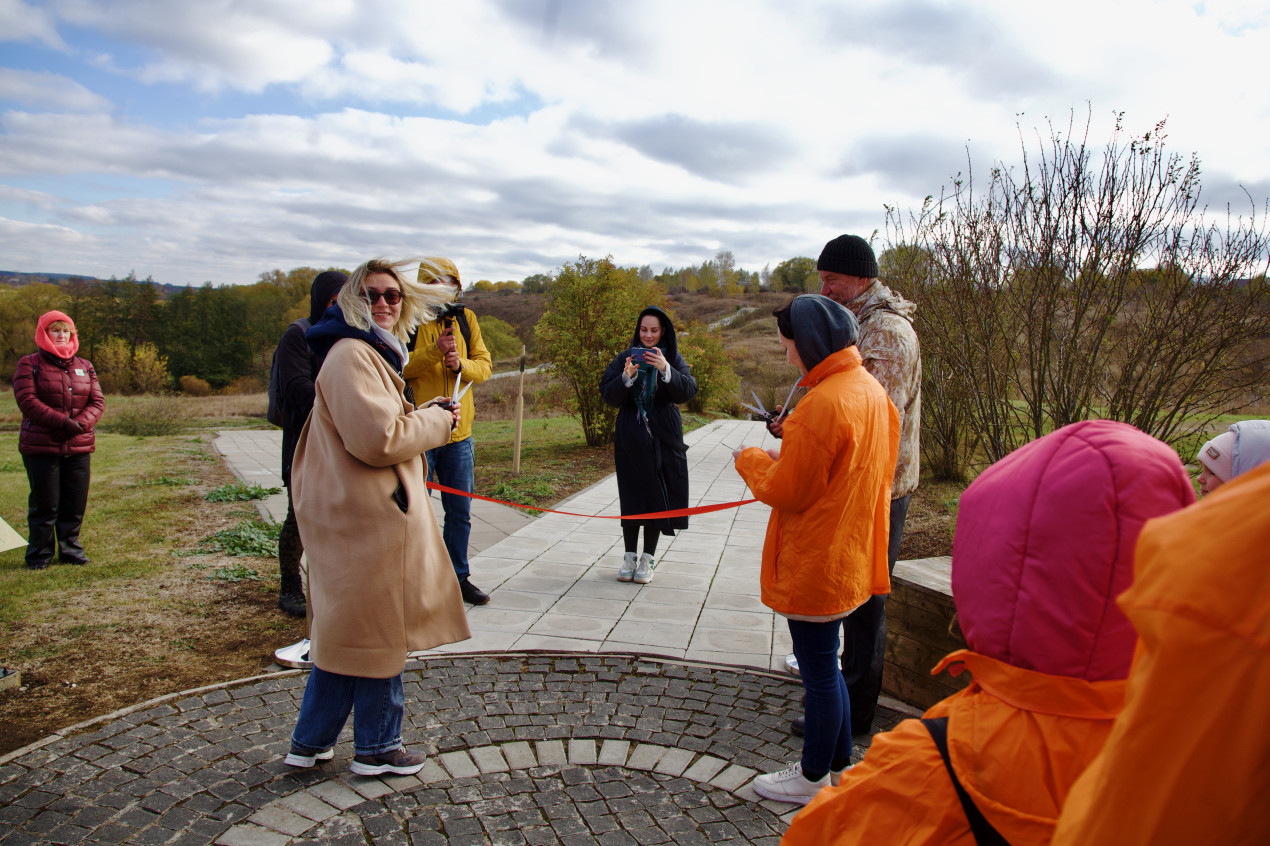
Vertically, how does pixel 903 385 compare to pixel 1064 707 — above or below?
above

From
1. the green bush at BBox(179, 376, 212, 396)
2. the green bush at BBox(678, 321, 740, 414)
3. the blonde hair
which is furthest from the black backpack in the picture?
the green bush at BBox(179, 376, 212, 396)

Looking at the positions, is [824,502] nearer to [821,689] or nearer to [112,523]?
[821,689]

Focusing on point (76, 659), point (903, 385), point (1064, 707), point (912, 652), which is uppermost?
point (903, 385)

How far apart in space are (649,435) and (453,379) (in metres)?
1.54

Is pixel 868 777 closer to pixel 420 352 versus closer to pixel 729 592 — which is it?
pixel 420 352

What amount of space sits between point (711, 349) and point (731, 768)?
1833 centimetres

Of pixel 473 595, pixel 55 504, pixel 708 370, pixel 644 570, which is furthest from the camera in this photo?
pixel 708 370

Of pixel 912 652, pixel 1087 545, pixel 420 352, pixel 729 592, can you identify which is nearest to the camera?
pixel 1087 545

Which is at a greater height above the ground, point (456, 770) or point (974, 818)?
point (974, 818)

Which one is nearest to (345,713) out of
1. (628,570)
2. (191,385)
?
(628,570)

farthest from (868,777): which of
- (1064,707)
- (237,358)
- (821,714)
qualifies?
(237,358)

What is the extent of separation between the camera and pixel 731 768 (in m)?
3.24

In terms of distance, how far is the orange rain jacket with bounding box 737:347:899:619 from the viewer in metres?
2.64

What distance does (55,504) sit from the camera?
609 cm
